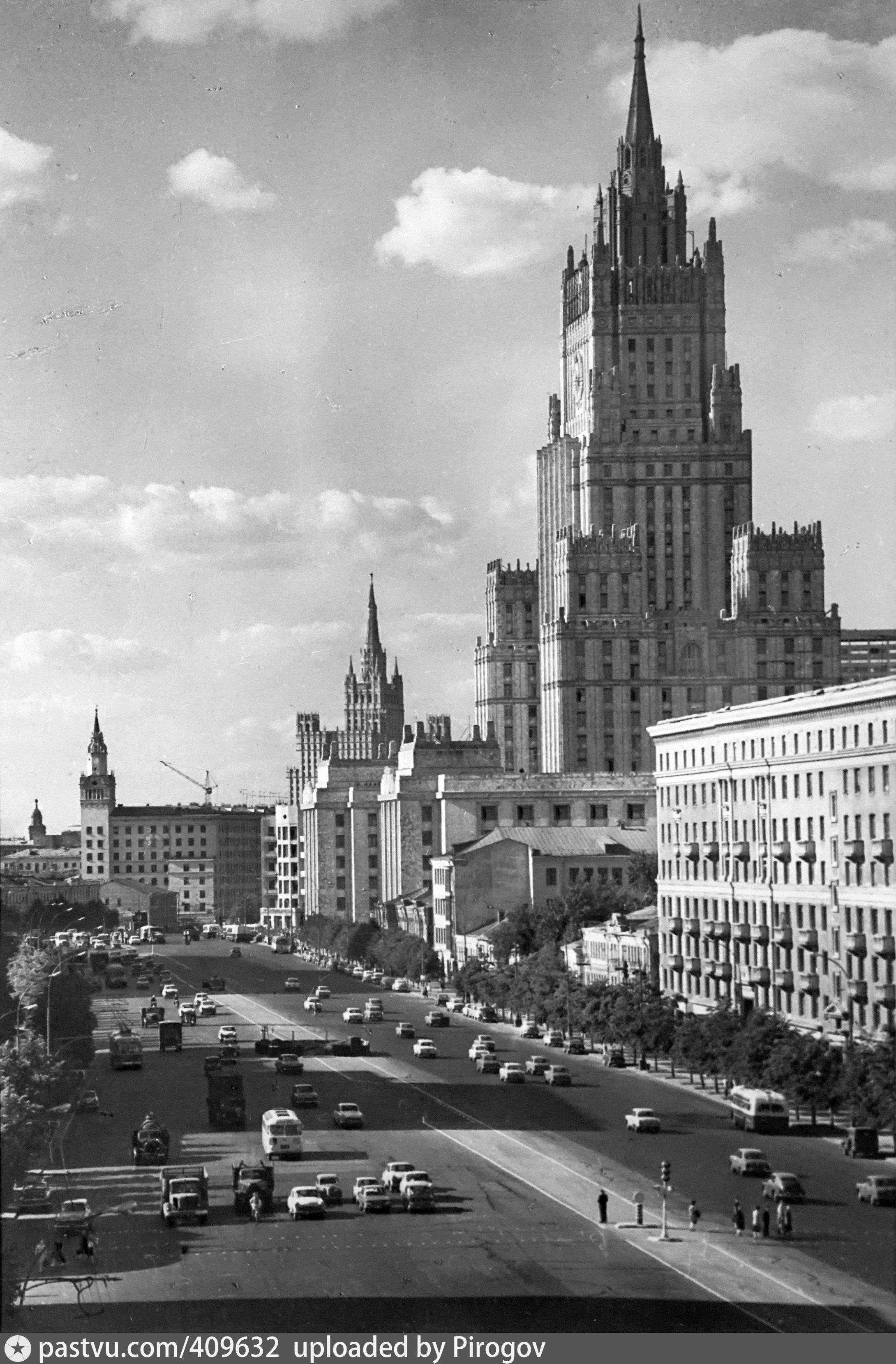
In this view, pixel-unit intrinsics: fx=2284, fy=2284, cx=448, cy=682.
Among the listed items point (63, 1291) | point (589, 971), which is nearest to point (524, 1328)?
point (63, 1291)

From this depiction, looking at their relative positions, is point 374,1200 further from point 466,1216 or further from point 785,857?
point 785,857

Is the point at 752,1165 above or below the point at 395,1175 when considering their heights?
below

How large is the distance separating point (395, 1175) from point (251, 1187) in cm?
593

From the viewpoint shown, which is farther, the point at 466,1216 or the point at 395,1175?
the point at 395,1175

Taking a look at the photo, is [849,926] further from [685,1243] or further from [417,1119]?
[685,1243]

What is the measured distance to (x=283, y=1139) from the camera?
273 feet

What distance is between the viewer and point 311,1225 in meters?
68.4

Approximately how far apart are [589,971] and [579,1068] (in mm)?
34231

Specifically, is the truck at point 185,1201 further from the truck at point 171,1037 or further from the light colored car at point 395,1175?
the truck at point 171,1037

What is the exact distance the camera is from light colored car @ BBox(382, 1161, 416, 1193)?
243ft

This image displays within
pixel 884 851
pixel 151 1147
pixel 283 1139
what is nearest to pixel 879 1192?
pixel 283 1139

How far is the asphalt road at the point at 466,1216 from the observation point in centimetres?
5700

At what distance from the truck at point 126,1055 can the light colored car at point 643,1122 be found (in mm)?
34813

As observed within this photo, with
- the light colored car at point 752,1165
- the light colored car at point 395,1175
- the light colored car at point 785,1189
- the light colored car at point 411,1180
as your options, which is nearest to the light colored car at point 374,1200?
the light colored car at point 411,1180
